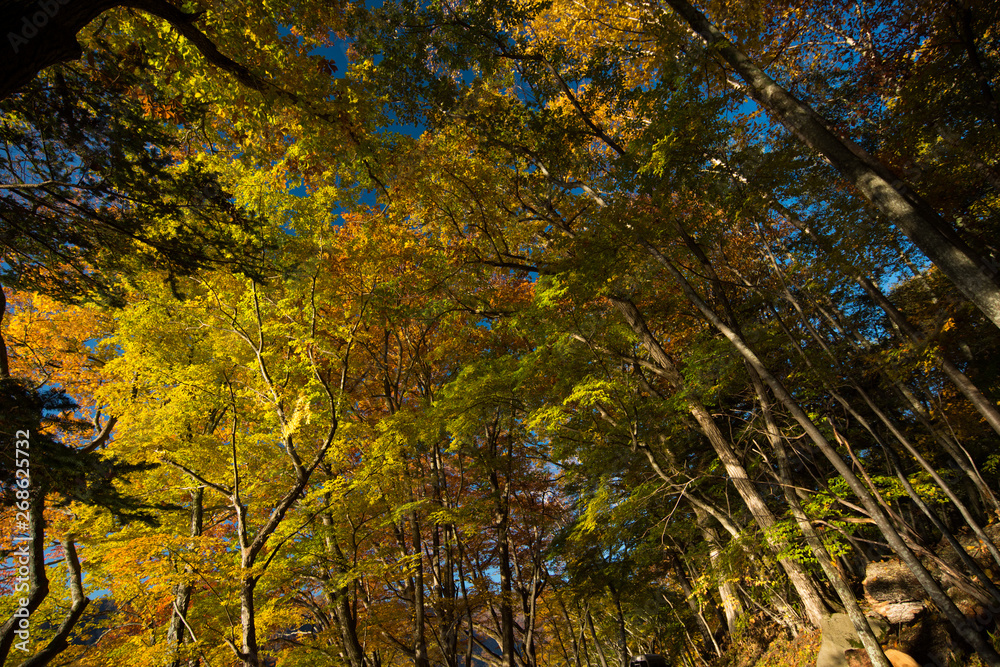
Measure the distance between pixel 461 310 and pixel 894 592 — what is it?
12110 millimetres

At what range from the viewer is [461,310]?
8109 millimetres

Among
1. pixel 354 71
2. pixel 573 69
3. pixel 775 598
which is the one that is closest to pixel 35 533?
pixel 354 71

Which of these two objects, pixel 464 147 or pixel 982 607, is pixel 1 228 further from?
pixel 982 607
